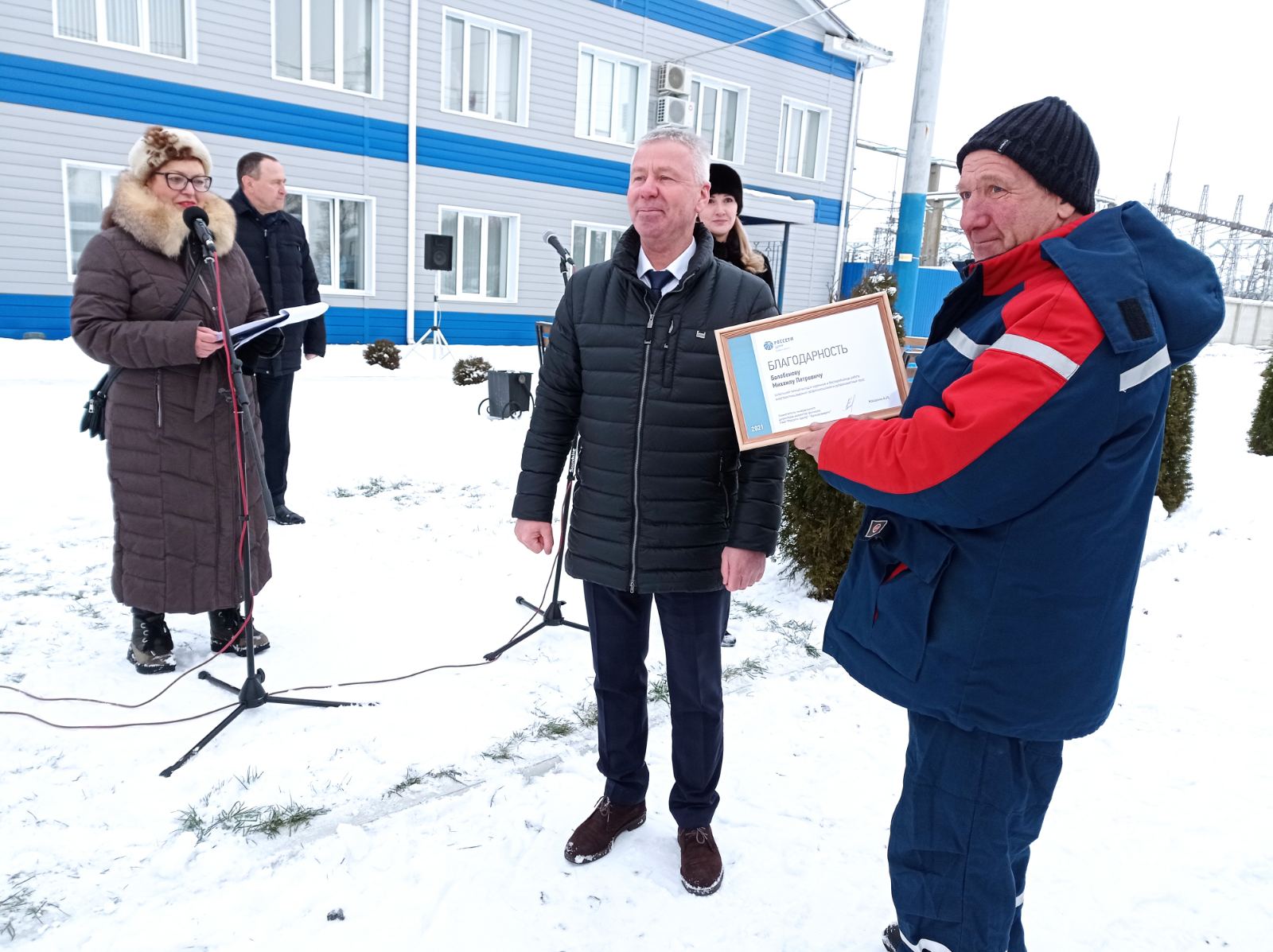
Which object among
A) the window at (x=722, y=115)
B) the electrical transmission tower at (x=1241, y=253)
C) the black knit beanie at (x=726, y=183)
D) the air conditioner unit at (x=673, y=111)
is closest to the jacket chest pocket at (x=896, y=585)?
the black knit beanie at (x=726, y=183)

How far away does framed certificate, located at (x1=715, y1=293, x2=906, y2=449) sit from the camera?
6.49 feet

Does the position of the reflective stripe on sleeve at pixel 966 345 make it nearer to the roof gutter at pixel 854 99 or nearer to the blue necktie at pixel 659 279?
the blue necktie at pixel 659 279

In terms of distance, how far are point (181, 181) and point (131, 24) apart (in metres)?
11.5

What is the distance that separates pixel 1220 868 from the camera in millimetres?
2621

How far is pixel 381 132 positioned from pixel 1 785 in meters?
13.4

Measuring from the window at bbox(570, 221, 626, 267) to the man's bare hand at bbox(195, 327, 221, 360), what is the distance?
14.2 m

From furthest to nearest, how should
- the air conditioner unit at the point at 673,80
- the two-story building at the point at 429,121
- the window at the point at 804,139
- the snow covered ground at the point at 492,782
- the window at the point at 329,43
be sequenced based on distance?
the window at the point at 804,139 → the air conditioner unit at the point at 673,80 → the window at the point at 329,43 → the two-story building at the point at 429,121 → the snow covered ground at the point at 492,782

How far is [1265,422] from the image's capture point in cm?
823

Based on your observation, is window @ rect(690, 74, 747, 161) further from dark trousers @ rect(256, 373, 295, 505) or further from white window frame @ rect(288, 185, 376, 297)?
dark trousers @ rect(256, 373, 295, 505)

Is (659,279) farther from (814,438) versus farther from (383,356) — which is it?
(383,356)

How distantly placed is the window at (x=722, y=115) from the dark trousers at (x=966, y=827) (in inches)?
701

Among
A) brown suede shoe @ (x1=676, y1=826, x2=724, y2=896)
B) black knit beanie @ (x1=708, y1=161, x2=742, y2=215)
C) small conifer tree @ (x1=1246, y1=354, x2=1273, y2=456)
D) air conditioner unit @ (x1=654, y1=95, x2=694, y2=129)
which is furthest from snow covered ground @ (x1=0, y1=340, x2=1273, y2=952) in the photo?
air conditioner unit @ (x1=654, y1=95, x2=694, y2=129)

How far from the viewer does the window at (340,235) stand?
45.6 ft

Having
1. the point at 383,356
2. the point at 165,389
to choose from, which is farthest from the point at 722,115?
the point at 165,389
